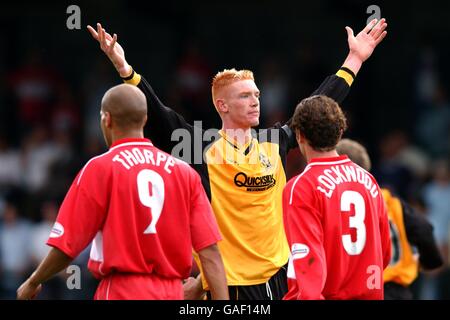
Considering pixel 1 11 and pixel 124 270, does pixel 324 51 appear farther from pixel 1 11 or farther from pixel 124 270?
pixel 124 270

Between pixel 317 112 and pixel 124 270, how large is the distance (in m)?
1.56

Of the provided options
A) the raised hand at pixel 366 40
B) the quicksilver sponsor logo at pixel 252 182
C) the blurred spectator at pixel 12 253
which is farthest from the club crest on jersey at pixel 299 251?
the blurred spectator at pixel 12 253

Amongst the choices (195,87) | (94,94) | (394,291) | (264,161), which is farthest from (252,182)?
(94,94)

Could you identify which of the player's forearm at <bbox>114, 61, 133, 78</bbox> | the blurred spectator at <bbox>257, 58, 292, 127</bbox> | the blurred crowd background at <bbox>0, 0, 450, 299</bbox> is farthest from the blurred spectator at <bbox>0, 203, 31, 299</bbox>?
the player's forearm at <bbox>114, 61, 133, 78</bbox>

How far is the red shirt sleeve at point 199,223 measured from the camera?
20.5 feet

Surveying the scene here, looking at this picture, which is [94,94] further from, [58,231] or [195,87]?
[58,231]

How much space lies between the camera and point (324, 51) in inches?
709

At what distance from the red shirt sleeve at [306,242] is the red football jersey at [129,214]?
64 centimetres

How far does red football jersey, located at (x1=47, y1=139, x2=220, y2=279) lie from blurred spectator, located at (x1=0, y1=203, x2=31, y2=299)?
8943mm

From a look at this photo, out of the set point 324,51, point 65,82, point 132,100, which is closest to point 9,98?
point 65,82

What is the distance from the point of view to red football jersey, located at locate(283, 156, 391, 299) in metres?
6.13

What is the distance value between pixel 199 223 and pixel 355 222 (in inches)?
38.1

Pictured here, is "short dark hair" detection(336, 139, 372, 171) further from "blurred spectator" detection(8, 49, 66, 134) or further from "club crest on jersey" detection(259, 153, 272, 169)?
"blurred spectator" detection(8, 49, 66, 134)

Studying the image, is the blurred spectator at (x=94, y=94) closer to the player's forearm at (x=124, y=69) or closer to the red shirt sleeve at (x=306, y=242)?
the player's forearm at (x=124, y=69)
